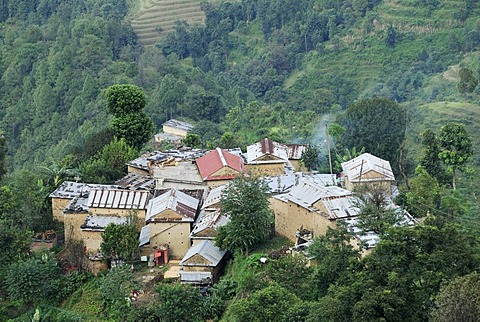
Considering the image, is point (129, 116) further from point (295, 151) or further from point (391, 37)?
point (391, 37)

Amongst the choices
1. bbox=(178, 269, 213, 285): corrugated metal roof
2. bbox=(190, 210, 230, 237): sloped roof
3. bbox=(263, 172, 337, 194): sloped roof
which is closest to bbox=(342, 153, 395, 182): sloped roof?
bbox=(263, 172, 337, 194): sloped roof

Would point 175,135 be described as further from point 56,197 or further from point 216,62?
point 216,62

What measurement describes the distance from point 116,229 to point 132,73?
126ft

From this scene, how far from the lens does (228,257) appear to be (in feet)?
91.0

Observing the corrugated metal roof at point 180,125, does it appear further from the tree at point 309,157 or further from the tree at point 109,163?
the tree at point 309,157

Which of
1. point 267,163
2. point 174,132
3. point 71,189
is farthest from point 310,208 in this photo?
point 174,132

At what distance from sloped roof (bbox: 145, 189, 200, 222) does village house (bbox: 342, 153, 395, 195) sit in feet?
19.5

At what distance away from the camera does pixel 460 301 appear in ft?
53.8

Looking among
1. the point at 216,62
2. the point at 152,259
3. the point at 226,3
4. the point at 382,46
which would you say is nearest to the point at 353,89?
the point at 382,46

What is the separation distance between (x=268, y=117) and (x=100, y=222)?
2457 cm

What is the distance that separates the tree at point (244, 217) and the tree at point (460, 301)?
33.9 feet

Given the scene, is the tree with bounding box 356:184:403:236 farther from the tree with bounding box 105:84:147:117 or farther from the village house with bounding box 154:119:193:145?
the village house with bounding box 154:119:193:145

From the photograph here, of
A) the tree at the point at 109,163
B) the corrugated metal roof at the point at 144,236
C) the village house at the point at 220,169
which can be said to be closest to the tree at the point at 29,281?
the corrugated metal roof at the point at 144,236

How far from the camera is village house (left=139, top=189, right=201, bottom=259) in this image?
2891 cm
